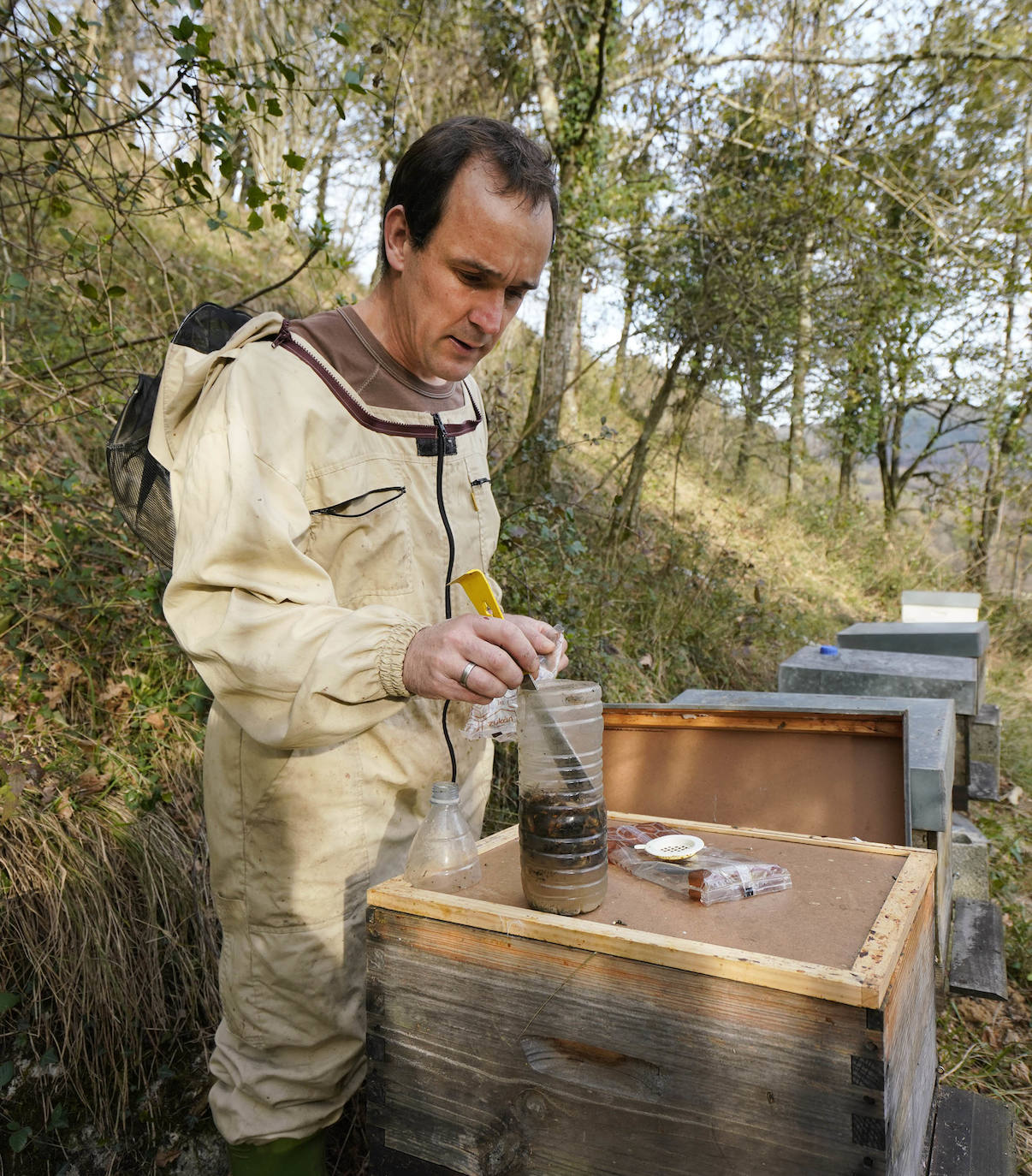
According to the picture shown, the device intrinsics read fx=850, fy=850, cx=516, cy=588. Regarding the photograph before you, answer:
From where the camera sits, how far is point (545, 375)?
23.4 ft

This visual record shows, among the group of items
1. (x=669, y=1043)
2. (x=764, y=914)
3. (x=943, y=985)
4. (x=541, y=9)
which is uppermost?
(x=541, y=9)

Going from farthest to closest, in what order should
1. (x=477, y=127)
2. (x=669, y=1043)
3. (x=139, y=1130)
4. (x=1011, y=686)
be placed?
1. (x=1011, y=686)
2. (x=139, y=1130)
3. (x=477, y=127)
4. (x=669, y=1043)

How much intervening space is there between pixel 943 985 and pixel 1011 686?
6653 millimetres

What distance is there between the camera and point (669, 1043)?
1.19m

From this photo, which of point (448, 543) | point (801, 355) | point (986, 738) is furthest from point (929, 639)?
point (801, 355)

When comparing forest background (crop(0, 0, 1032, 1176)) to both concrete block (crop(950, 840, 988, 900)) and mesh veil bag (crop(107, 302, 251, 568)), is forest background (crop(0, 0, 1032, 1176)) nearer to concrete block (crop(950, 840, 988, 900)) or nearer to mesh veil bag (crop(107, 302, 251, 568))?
concrete block (crop(950, 840, 988, 900))

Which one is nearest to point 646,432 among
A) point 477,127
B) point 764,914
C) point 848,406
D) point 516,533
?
point 516,533

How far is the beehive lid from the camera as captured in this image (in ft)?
3.68

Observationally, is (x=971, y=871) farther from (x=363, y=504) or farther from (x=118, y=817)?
(x=118, y=817)

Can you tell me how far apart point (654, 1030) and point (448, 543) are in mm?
1067

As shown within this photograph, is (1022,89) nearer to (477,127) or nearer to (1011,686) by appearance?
(1011,686)

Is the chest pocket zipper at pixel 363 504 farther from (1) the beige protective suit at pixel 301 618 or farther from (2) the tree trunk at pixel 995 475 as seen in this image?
(2) the tree trunk at pixel 995 475

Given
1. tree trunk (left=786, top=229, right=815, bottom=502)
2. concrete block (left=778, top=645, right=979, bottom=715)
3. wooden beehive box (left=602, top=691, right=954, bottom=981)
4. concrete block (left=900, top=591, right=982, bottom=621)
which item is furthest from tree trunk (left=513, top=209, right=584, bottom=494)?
wooden beehive box (left=602, top=691, right=954, bottom=981)

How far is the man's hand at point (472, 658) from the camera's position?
4.38ft
